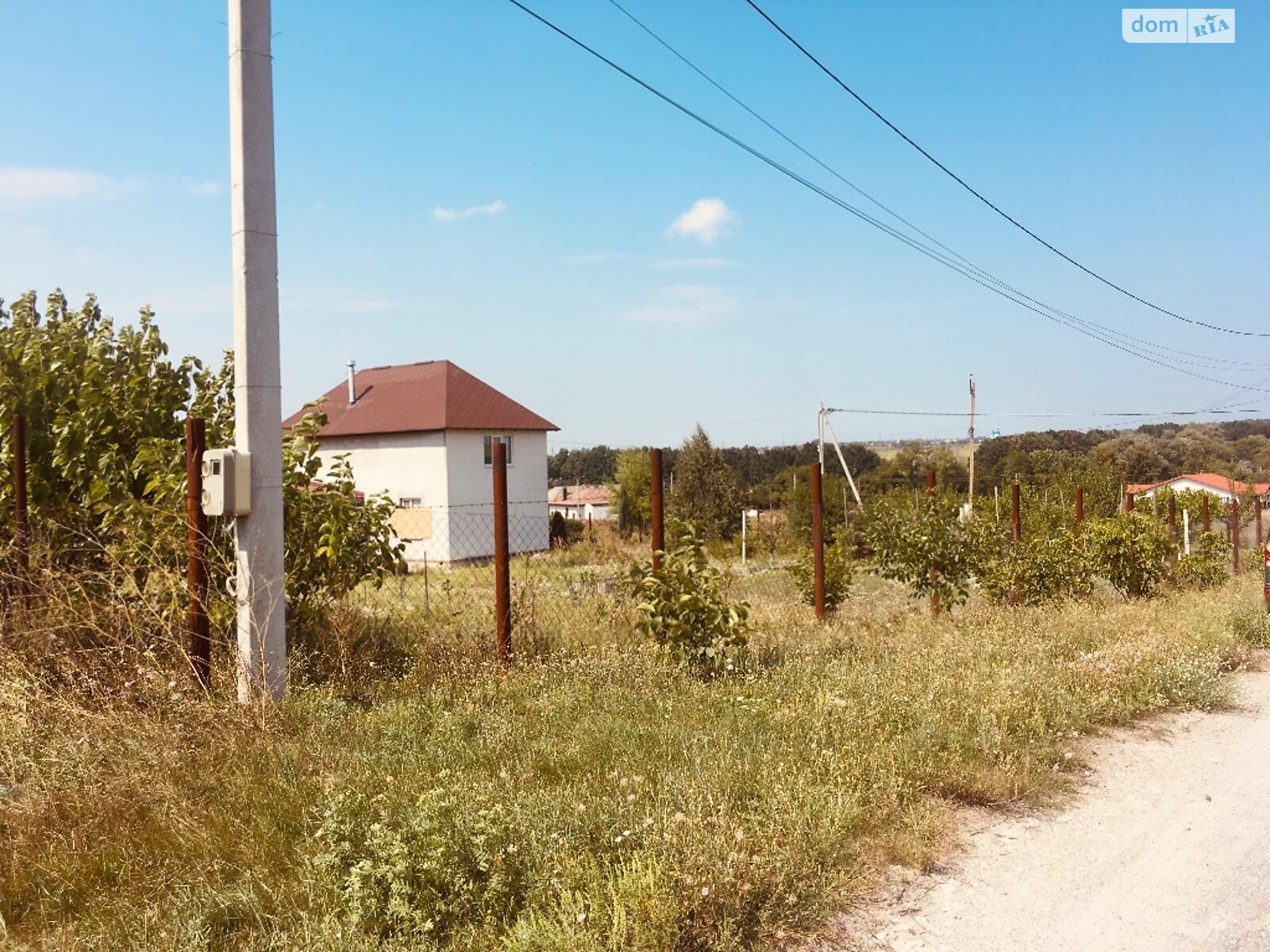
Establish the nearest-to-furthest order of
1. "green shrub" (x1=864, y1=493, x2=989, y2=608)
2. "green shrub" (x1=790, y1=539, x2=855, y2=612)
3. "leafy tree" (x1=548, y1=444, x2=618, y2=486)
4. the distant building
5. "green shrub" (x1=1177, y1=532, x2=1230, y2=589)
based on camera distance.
Answer: 1. "green shrub" (x1=864, y1=493, x2=989, y2=608)
2. "green shrub" (x1=790, y1=539, x2=855, y2=612)
3. "green shrub" (x1=1177, y1=532, x2=1230, y2=589)
4. the distant building
5. "leafy tree" (x1=548, y1=444, x2=618, y2=486)

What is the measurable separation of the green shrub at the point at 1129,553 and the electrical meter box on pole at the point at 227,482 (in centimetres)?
1060

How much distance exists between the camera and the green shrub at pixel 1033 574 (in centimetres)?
1130

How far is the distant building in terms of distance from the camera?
62.8 metres

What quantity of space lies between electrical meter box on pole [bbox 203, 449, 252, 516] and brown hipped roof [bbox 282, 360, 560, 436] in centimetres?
2771

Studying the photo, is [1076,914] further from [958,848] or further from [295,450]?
[295,450]

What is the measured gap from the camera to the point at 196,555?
5.66m

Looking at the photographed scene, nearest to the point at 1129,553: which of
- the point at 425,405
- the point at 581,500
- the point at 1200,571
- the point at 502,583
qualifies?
the point at 1200,571

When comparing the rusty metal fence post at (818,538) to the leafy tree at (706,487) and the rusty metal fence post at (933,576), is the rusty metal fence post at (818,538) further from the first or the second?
the leafy tree at (706,487)

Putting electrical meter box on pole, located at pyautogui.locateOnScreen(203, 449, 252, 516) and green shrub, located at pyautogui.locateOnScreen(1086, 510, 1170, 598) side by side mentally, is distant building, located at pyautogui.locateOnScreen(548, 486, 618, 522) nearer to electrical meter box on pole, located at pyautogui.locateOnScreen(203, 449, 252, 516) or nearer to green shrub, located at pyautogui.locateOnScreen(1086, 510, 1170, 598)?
green shrub, located at pyautogui.locateOnScreen(1086, 510, 1170, 598)

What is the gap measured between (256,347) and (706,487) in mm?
36536

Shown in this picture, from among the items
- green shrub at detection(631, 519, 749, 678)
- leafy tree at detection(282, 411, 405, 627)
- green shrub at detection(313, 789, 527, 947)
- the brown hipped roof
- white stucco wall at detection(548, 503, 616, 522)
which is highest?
the brown hipped roof

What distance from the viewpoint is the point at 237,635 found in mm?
5809

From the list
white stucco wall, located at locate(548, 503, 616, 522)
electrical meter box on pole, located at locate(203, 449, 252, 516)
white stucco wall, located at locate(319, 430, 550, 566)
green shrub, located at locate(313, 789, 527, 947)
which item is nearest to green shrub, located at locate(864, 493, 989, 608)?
electrical meter box on pole, located at locate(203, 449, 252, 516)

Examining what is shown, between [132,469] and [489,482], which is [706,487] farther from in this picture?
[132,469]
